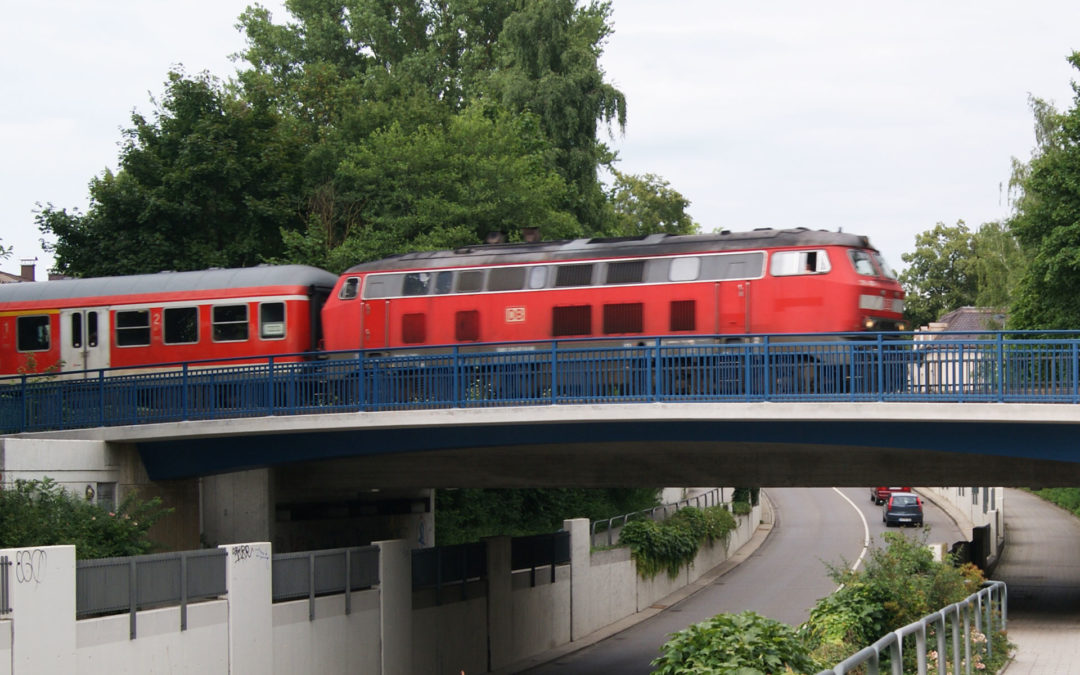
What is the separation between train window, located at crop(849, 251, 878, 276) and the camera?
27.8 m

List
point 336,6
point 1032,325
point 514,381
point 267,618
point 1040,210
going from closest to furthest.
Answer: point 267,618 → point 514,381 → point 1040,210 → point 1032,325 → point 336,6

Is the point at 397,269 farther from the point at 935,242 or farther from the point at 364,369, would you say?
the point at 935,242

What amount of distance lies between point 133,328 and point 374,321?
20.1ft

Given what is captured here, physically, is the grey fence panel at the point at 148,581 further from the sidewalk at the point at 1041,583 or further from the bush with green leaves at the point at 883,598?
the sidewalk at the point at 1041,583

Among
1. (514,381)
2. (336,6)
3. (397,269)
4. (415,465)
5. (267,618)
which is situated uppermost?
(336,6)

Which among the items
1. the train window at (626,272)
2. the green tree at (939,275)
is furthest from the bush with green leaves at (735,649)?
the green tree at (939,275)

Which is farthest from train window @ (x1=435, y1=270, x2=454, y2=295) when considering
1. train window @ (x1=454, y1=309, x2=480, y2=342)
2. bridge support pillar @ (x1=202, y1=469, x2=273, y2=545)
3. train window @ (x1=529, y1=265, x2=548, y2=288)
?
bridge support pillar @ (x1=202, y1=469, x2=273, y2=545)

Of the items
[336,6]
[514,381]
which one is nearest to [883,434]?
[514,381]

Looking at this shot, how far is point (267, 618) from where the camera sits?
23.3 metres

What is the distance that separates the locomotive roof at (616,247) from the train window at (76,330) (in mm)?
7132

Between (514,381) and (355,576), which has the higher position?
(514,381)

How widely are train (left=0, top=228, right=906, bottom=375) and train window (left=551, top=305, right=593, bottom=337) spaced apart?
3cm

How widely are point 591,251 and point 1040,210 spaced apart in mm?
23768

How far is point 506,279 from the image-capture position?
30750 millimetres
